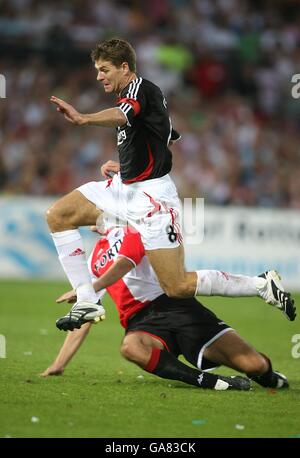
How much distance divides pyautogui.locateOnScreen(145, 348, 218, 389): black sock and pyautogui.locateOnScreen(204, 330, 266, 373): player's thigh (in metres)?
0.17

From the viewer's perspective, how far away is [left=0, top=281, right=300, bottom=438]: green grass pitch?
18.8 feet

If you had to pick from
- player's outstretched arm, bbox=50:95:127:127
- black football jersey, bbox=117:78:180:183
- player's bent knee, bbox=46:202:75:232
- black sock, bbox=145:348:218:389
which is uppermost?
player's outstretched arm, bbox=50:95:127:127

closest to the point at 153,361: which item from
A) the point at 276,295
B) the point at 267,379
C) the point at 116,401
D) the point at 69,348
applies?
the point at 116,401

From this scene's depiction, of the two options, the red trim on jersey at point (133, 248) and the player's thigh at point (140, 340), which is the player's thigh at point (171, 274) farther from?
the player's thigh at point (140, 340)

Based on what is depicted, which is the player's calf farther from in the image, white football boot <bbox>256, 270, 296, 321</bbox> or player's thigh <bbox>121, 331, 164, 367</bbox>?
player's thigh <bbox>121, 331, 164, 367</bbox>

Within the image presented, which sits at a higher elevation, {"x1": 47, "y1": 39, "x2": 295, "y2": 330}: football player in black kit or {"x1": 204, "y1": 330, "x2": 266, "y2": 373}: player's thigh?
{"x1": 47, "y1": 39, "x2": 295, "y2": 330}: football player in black kit

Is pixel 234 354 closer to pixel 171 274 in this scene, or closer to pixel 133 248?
pixel 171 274

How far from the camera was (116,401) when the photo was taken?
21.8 feet

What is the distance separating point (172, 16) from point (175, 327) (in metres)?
14.3

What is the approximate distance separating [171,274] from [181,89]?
13295 millimetres

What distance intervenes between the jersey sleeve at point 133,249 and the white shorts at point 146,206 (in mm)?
59

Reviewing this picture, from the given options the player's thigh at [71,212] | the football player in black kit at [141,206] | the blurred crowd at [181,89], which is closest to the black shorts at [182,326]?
the football player in black kit at [141,206]

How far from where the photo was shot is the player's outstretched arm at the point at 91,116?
20.7 feet

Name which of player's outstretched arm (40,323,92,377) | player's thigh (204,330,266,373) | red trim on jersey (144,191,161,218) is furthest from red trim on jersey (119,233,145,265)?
player's thigh (204,330,266,373)
